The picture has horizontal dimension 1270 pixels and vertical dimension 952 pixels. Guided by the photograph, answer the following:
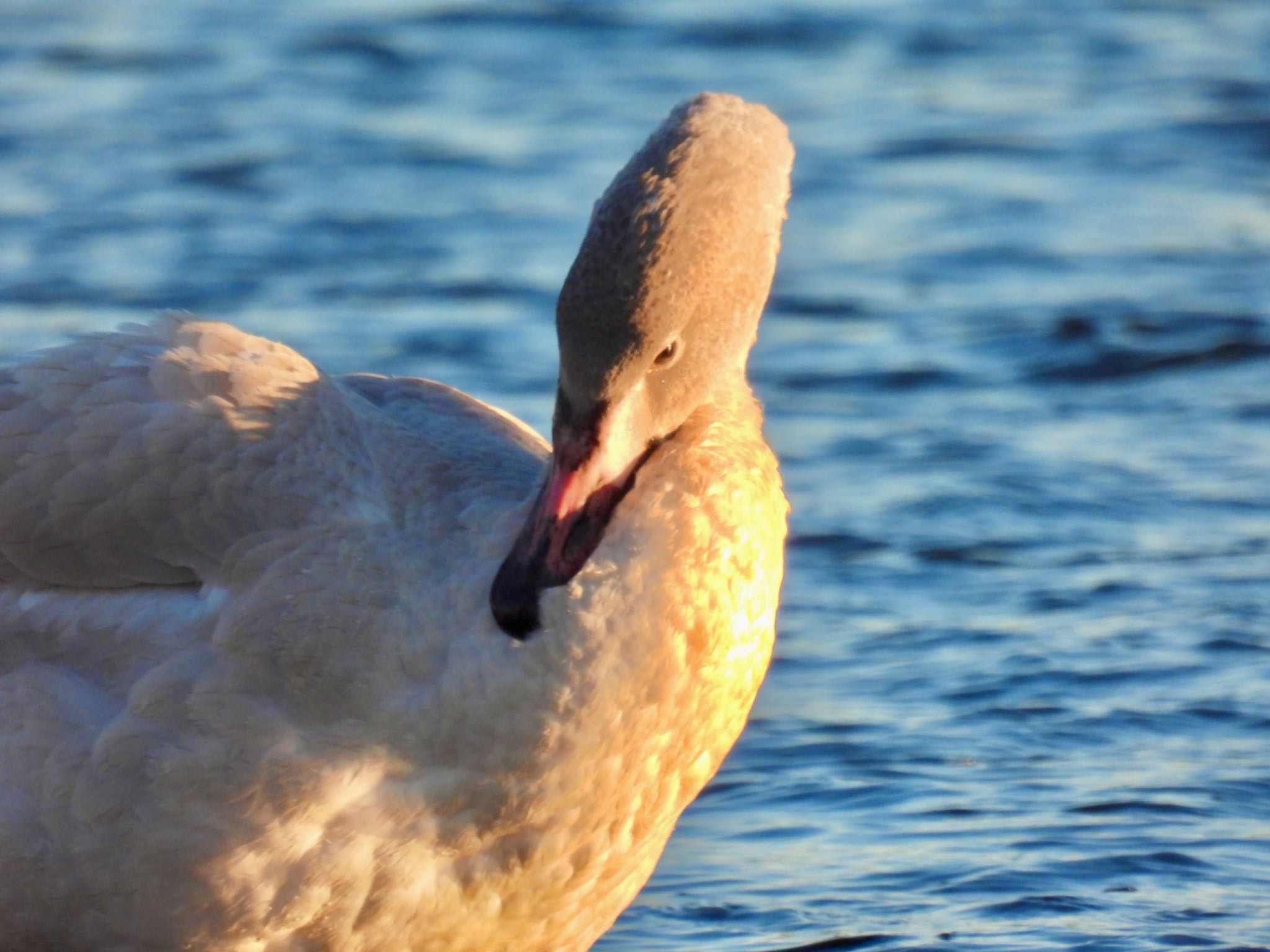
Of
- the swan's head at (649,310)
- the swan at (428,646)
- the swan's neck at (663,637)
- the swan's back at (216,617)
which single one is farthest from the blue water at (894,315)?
the swan's head at (649,310)

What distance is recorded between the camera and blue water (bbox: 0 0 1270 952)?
5.82 meters

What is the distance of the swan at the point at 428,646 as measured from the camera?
423cm

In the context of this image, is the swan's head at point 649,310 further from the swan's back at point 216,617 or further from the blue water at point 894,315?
the blue water at point 894,315

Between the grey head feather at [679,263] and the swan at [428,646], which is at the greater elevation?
the grey head feather at [679,263]

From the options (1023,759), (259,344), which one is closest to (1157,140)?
(1023,759)

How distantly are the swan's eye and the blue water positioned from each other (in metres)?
1.71

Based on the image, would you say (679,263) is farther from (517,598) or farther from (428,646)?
(428,646)

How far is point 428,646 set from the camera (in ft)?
14.0

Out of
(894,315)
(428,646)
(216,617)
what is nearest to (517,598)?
(428,646)

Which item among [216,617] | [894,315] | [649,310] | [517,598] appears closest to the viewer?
[649,310]

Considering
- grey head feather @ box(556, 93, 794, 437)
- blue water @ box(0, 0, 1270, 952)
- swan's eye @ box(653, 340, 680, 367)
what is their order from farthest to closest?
blue water @ box(0, 0, 1270, 952)
swan's eye @ box(653, 340, 680, 367)
grey head feather @ box(556, 93, 794, 437)

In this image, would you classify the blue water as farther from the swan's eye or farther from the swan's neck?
the swan's eye

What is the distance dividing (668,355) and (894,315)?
5.56 meters

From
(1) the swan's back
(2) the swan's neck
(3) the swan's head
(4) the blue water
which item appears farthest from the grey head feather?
(4) the blue water
